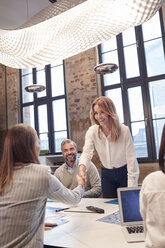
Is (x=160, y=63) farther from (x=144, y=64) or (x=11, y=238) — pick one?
(x=11, y=238)

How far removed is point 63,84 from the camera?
6602 mm

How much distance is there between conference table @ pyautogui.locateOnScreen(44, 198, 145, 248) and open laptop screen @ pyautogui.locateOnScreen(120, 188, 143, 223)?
9 centimetres

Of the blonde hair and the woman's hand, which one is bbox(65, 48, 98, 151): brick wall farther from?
the woman's hand

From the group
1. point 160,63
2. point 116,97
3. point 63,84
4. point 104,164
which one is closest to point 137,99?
point 116,97

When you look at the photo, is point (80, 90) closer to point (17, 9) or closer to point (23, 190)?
point (17, 9)

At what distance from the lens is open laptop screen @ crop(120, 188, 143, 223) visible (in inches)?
57.2

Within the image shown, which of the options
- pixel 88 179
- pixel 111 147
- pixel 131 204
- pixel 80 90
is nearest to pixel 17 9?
pixel 80 90

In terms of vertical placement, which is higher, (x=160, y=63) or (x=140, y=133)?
(x=160, y=63)

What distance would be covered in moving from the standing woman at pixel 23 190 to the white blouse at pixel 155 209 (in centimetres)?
58

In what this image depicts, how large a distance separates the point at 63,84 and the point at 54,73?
0.48 meters

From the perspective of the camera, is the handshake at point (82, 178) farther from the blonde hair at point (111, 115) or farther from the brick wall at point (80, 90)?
the brick wall at point (80, 90)

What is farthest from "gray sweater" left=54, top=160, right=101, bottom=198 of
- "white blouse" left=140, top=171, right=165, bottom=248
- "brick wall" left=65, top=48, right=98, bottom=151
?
"brick wall" left=65, top=48, right=98, bottom=151

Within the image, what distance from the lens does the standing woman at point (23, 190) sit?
1.18 meters

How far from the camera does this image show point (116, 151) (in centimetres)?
230
